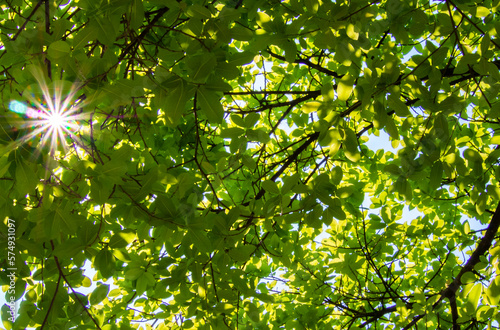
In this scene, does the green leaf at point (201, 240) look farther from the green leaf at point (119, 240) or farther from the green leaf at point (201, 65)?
the green leaf at point (201, 65)

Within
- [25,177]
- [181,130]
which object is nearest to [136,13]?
[25,177]

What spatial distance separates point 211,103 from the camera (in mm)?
1420

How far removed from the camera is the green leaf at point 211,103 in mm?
1410

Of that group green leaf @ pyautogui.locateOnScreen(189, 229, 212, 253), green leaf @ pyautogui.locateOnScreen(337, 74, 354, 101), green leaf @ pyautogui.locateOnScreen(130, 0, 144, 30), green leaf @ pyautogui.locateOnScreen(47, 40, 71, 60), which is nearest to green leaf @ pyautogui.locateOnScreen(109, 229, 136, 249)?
green leaf @ pyautogui.locateOnScreen(189, 229, 212, 253)

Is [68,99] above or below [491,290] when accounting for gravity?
above

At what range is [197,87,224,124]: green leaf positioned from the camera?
1410 mm

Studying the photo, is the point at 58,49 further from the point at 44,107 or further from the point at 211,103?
the point at 211,103

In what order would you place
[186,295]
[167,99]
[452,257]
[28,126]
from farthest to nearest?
[452,257]
[186,295]
[167,99]
[28,126]

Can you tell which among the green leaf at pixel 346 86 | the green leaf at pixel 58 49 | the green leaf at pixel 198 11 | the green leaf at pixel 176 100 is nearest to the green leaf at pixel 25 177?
the green leaf at pixel 58 49

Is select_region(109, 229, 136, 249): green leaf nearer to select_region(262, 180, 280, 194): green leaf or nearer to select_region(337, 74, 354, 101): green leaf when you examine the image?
select_region(262, 180, 280, 194): green leaf

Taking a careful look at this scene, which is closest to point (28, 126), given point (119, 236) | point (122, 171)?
point (122, 171)

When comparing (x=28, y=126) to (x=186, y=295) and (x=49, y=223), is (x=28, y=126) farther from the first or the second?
(x=186, y=295)

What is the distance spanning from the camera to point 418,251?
169 inches

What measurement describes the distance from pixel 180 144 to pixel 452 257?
9.51ft
